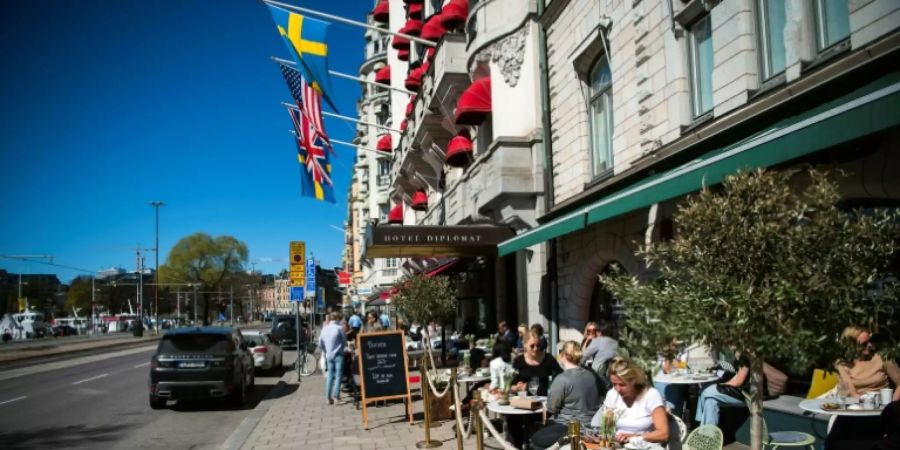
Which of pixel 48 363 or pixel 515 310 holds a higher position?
pixel 515 310

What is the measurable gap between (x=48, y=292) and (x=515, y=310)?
156 m

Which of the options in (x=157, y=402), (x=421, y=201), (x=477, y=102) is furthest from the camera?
(x=421, y=201)

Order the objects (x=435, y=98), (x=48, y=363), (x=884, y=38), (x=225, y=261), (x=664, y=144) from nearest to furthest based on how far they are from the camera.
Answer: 1. (x=884, y=38)
2. (x=664, y=144)
3. (x=435, y=98)
4. (x=48, y=363)
5. (x=225, y=261)

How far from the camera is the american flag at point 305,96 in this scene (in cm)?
2105

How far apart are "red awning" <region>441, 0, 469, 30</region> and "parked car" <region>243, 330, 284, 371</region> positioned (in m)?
11.4

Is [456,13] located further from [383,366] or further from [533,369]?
[533,369]

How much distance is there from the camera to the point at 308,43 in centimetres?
1680

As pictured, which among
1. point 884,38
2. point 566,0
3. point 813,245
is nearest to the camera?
point 813,245

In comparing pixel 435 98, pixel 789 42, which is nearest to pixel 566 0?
pixel 789 42

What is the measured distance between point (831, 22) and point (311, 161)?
20349 millimetres

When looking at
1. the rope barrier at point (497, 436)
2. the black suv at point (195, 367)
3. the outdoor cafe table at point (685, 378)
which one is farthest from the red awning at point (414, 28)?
the rope barrier at point (497, 436)

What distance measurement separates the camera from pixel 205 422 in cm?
1238

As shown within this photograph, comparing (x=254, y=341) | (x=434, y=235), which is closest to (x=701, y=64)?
(x=434, y=235)

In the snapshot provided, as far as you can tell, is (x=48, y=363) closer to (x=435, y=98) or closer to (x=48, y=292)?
(x=435, y=98)
